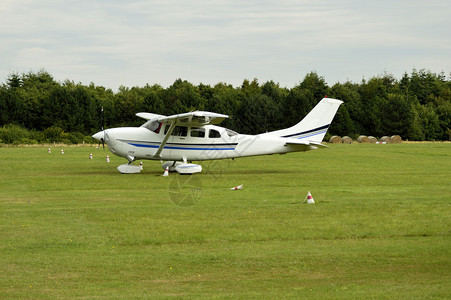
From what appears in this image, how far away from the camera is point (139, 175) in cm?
2383

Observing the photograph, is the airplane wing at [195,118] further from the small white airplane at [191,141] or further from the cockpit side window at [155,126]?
the cockpit side window at [155,126]

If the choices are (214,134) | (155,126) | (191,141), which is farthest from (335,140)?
(155,126)

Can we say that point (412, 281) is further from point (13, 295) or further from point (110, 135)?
point (110, 135)

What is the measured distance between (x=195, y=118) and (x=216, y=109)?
182 ft

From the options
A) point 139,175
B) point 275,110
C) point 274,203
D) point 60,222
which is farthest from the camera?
point 275,110

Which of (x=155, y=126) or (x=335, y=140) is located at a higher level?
(x=155, y=126)

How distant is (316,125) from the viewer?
2616 cm

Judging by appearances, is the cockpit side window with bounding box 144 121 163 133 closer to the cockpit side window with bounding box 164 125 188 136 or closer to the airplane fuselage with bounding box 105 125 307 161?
the airplane fuselage with bounding box 105 125 307 161

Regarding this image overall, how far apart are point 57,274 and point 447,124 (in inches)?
3389

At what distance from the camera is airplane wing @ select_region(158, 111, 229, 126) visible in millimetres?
23188

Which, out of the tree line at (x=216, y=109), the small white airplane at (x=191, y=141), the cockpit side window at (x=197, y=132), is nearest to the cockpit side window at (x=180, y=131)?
the small white airplane at (x=191, y=141)

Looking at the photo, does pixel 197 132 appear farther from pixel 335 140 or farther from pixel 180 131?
pixel 335 140

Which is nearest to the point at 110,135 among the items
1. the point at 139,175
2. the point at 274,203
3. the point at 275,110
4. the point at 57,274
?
the point at 139,175

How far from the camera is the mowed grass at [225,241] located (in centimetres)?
755
